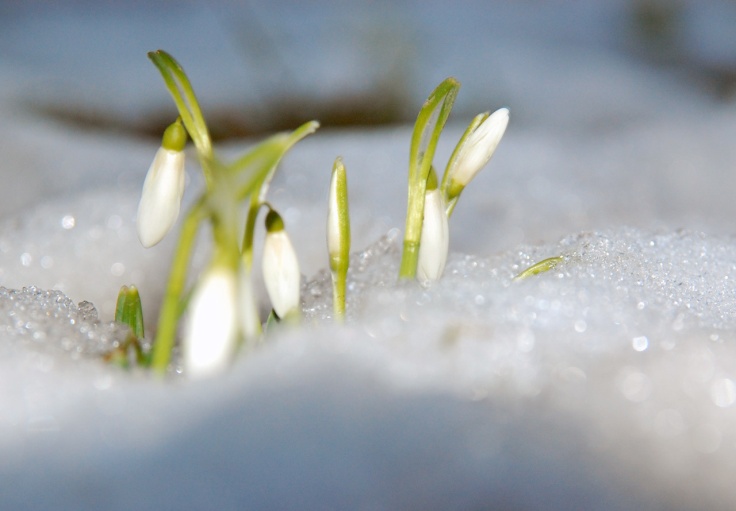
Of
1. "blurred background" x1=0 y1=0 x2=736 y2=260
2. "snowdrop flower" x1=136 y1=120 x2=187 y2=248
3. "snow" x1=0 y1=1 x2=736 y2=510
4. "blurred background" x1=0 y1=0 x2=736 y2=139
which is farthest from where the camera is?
"blurred background" x1=0 y1=0 x2=736 y2=139

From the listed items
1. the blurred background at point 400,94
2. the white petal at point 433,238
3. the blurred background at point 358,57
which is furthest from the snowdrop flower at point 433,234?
the blurred background at point 358,57

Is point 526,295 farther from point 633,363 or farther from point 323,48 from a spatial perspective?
point 323,48

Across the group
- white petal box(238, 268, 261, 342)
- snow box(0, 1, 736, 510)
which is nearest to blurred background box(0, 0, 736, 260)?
snow box(0, 1, 736, 510)

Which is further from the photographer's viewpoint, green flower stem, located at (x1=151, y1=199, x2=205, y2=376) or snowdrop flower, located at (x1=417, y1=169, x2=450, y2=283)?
snowdrop flower, located at (x1=417, y1=169, x2=450, y2=283)

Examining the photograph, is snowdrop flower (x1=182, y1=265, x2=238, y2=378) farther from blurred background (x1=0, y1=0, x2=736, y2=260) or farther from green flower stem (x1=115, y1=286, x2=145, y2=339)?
blurred background (x1=0, y1=0, x2=736, y2=260)

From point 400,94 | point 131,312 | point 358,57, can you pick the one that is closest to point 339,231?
point 131,312

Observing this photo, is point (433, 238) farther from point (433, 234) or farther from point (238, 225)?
point (238, 225)

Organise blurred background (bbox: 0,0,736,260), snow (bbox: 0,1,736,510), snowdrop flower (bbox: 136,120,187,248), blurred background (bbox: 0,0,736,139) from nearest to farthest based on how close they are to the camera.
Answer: snow (bbox: 0,1,736,510) → snowdrop flower (bbox: 136,120,187,248) → blurred background (bbox: 0,0,736,260) → blurred background (bbox: 0,0,736,139)
